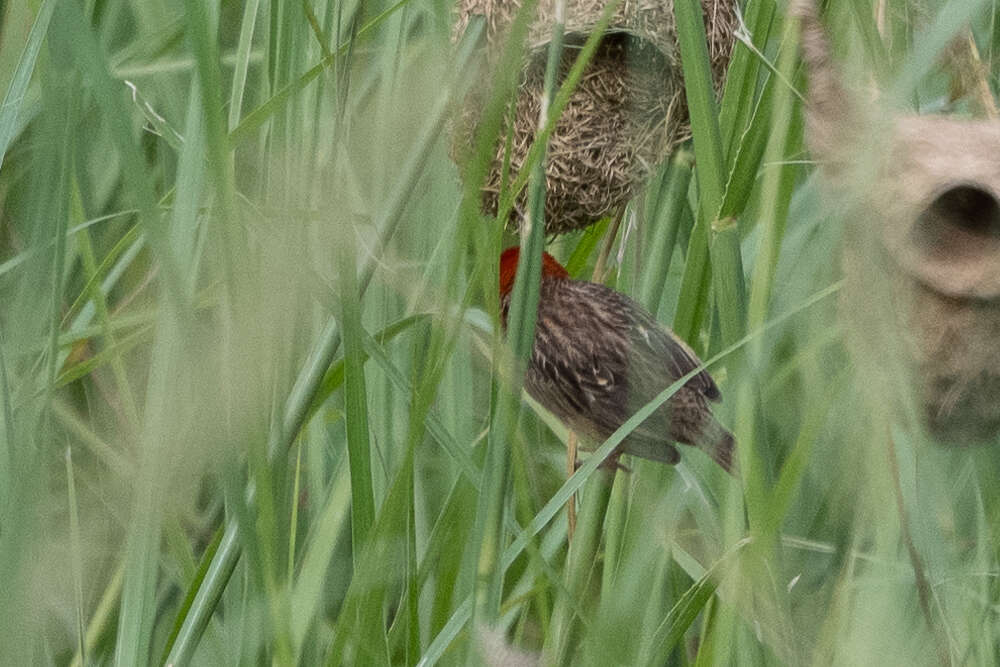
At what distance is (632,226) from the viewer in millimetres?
1599

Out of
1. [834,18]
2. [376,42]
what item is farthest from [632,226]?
[376,42]

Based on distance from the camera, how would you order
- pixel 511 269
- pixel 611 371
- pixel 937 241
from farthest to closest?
pixel 511 269, pixel 611 371, pixel 937 241

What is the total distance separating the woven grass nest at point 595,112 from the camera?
4.86ft

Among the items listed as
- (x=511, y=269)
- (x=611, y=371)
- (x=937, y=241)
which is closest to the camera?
(x=937, y=241)

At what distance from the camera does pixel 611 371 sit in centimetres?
165

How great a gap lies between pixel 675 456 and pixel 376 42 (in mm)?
790

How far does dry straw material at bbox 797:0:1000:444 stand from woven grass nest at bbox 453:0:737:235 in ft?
1.51

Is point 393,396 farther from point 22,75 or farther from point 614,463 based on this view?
point 22,75

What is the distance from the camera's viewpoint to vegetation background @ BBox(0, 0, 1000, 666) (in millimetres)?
806

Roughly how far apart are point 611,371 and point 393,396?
286 mm

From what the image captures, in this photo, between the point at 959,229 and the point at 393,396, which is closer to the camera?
the point at 959,229

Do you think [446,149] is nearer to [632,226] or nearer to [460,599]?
[632,226]

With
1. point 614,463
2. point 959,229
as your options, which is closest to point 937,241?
point 959,229

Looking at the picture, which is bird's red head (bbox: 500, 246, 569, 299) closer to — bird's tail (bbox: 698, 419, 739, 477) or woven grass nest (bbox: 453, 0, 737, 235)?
woven grass nest (bbox: 453, 0, 737, 235)
